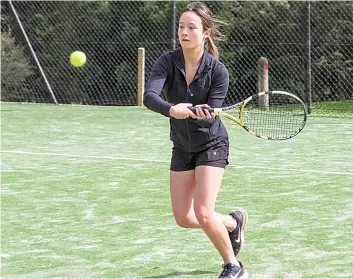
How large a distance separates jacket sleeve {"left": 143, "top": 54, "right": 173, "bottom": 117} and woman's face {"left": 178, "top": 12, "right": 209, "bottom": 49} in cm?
17

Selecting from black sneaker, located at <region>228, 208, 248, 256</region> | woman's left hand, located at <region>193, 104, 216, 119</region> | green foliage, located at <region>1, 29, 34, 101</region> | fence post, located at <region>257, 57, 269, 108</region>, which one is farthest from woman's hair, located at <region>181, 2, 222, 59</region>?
green foliage, located at <region>1, 29, 34, 101</region>

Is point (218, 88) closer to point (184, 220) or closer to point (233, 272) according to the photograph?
point (184, 220)

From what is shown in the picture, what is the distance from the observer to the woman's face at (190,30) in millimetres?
4824

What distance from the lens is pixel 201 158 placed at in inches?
193

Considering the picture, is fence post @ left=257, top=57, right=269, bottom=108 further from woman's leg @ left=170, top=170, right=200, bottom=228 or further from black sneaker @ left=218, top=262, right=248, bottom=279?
black sneaker @ left=218, top=262, right=248, bottom=279

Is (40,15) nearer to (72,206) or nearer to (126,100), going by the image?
(126,100)

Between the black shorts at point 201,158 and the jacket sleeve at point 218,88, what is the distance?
0.87 feet

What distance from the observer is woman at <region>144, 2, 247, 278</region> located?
4824 mm

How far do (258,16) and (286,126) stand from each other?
11835 mm

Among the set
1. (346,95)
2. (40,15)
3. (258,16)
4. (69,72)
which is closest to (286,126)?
(346,95)

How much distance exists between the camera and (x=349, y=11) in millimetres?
15719

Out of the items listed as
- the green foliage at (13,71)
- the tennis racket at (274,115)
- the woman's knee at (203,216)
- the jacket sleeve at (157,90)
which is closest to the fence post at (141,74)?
the green foliage at (13,71)

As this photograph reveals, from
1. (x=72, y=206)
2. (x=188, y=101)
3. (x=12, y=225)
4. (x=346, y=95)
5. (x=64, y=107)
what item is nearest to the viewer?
(x=188, y=101)

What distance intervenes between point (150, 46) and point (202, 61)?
45.6ft
